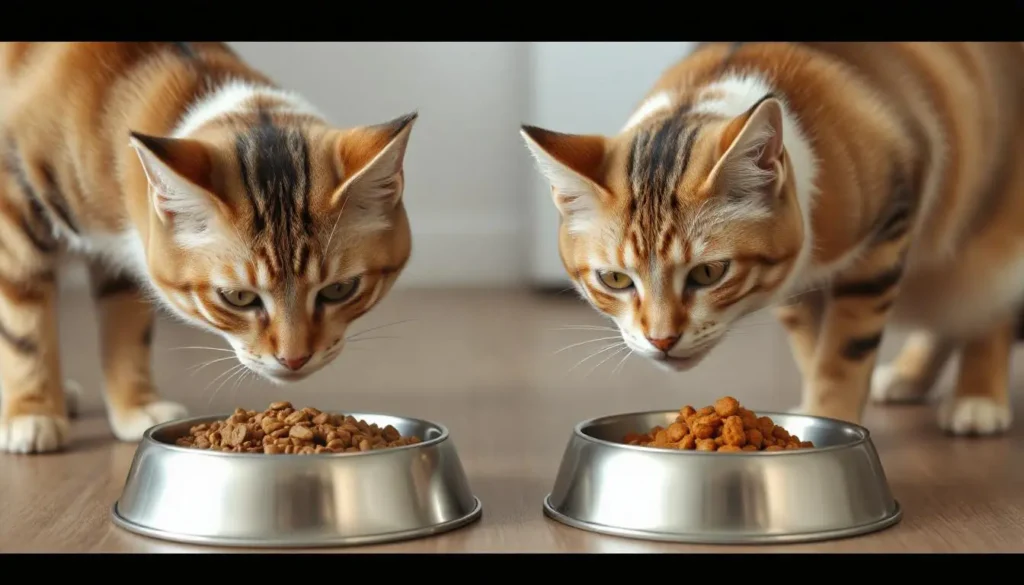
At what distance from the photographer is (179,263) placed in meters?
1.54

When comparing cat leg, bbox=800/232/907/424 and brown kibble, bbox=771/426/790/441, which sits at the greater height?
cat leg, bbox=800/232/907/424

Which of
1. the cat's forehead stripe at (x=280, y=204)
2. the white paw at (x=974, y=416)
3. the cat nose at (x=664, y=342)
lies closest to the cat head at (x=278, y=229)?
the cat's forehead stripe at (x=280, y=204)

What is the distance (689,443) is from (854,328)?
0.50 m

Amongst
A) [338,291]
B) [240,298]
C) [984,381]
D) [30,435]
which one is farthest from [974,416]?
[30,435]

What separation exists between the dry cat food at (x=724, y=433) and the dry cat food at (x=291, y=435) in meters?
0.29

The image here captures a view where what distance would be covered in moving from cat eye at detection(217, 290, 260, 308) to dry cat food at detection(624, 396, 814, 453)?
0.46 metres

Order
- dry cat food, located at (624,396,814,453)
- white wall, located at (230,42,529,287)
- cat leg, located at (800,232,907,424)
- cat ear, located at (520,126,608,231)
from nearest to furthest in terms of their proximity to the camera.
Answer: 1. dry cat food, located at (624,396,814,453)
2. cat ear, located at (520,126,608,231)
3. cat leg, located at (800,232,907,424)
4. white wall, located at (230,42,529,287)

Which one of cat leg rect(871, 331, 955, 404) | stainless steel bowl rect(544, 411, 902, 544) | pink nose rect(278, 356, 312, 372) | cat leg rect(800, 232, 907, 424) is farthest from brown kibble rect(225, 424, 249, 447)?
cat leg rect(871, 331, 955, 404)

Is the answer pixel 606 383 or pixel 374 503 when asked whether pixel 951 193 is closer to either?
pixel 606 383

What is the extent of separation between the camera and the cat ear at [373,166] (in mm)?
1452

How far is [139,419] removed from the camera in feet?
6.48

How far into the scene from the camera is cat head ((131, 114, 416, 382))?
146 centimetres

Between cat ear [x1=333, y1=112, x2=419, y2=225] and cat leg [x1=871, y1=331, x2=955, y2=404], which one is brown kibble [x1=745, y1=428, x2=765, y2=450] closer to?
cat ear [x1=333, y1=112, x2=419, y2=225]

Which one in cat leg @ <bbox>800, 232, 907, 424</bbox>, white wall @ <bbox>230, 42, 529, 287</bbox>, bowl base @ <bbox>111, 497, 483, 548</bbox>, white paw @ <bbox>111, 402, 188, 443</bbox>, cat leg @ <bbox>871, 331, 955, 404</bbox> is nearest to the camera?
bowl base @ <bbox>111, 497, 483, 548</bbox>
